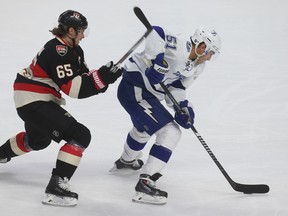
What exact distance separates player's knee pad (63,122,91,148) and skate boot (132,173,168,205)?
413mm

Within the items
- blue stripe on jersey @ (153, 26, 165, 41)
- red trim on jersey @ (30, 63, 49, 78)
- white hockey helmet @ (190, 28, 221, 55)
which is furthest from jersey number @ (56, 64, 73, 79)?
white hockey helmet @ (190, 28, 221, 55)

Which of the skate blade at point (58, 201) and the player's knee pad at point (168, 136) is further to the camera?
the player's knee pad at point (168, 136)

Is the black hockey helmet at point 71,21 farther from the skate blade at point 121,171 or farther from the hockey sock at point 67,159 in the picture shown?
the skate blade at point 121,171

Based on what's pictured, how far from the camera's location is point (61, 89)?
3699 millimetres

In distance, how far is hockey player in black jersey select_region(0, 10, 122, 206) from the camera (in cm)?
365

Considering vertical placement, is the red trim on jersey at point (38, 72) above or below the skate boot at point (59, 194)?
above

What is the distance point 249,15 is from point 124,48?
2.54 metres

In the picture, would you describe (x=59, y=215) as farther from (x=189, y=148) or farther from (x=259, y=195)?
(x=189, y=148)

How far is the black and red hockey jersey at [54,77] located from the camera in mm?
3633

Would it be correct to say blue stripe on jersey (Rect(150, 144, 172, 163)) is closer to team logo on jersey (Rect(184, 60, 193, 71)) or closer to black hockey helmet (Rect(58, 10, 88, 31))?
team logo on jersey (Rect(184, 60, 193, 71))

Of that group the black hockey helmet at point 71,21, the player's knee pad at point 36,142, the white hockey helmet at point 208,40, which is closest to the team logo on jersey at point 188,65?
the white hockey helmet at point 208,40

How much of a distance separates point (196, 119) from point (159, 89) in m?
1.30

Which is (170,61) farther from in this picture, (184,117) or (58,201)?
(58,201)

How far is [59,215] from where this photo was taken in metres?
3.52
